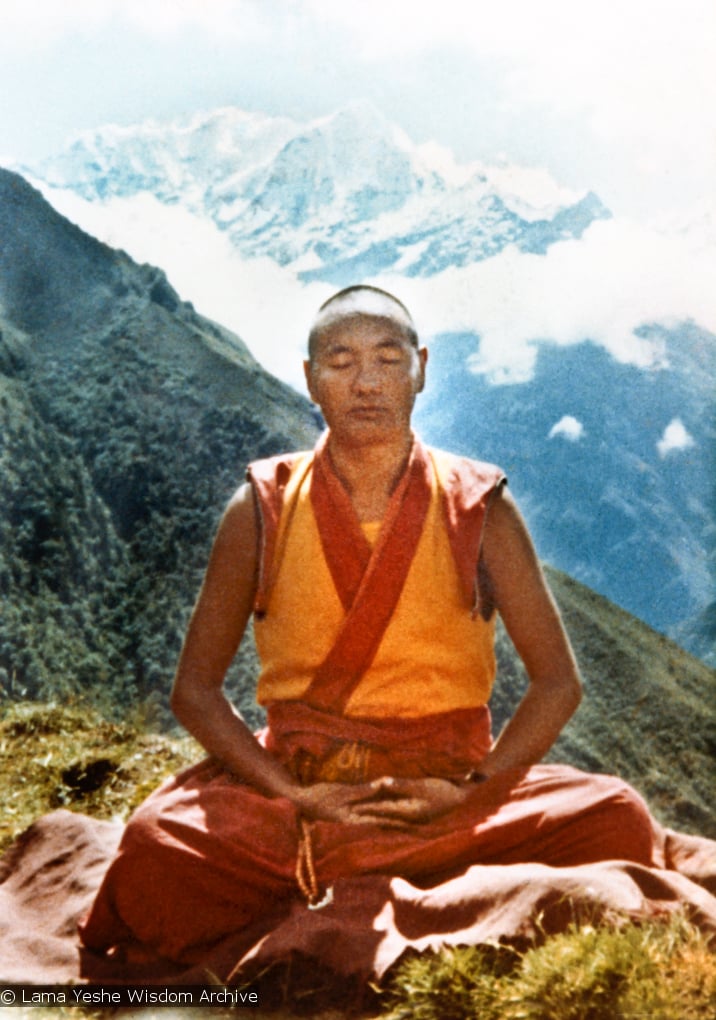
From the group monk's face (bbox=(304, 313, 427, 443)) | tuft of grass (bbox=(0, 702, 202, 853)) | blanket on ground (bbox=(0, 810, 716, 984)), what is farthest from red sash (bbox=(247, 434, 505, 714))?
tuft of grass (bbox=(0, 702, 202, 853))

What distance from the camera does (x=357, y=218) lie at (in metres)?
6.39

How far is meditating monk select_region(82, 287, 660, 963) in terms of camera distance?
3174 millimetres

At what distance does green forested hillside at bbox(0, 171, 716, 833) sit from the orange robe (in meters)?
4.57

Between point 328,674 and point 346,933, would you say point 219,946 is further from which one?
point 328,674

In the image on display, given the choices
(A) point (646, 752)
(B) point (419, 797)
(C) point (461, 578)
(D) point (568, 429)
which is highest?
(D) point (568, 429)

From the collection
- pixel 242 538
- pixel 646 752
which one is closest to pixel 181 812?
pixel 242 538

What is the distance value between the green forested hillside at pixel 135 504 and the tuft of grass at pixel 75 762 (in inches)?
41.8

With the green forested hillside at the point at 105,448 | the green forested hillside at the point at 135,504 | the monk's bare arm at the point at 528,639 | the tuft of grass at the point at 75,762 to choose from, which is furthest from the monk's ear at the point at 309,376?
the green forested hillside at the point at 135,504

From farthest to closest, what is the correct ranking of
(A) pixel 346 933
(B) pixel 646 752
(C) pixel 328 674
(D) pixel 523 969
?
(B) pixel 646 752
(C) pixel 328 674
(A) pixel 346 933
(D) pixel 523 969

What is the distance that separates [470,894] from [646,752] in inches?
423

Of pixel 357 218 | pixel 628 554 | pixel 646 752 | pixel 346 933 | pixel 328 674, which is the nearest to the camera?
pixel 346 933

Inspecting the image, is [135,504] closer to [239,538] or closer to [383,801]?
[239,538]

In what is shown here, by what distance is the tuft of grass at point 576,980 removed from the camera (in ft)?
7.98

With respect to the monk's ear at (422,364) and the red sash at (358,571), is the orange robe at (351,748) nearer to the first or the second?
the red sash at (358,571)
